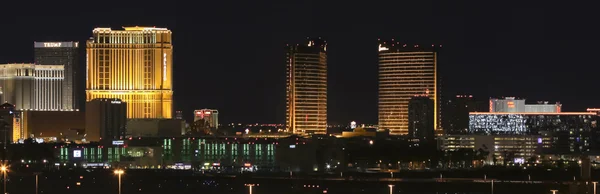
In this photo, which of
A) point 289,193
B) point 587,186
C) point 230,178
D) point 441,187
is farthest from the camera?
point 230,178

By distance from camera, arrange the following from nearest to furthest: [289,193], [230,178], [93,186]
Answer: [289,193], [93,186], [230,178]

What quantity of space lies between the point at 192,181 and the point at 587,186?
74326mm

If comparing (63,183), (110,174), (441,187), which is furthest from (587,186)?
(110,174)

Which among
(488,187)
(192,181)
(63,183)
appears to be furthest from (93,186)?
(488,187)

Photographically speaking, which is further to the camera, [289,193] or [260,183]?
[260,183]

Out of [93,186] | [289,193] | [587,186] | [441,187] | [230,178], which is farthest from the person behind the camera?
[230,178]

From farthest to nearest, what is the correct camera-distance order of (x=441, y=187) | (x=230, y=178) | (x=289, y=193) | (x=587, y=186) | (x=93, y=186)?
(x=230, y=178) → (x=441, y=187) → (x=93, y=186) → (x=289, y=193) → (x=587, y=186)

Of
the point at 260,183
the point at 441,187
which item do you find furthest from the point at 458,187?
the point at 260,183

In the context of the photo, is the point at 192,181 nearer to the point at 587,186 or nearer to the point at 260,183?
the point at 260,183

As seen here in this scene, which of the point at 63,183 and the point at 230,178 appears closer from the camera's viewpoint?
the point at 63,183

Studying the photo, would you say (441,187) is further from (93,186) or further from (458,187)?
(93,186)

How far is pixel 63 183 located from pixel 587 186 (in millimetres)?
73751

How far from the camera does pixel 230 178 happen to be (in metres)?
194

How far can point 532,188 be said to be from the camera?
18000cm
